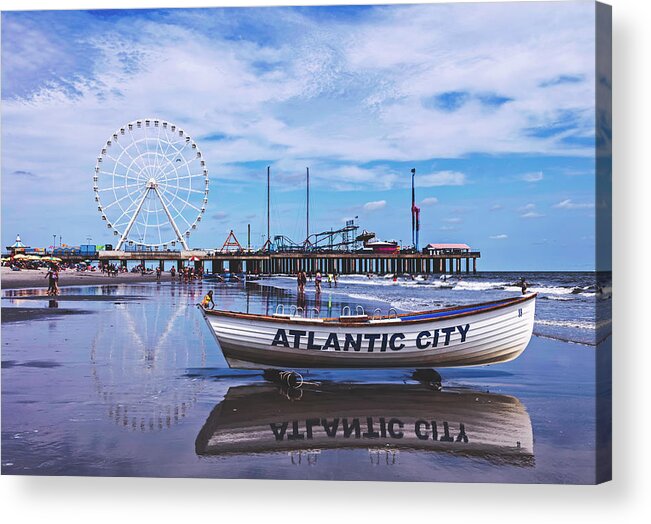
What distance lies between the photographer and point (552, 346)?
11.7 metres

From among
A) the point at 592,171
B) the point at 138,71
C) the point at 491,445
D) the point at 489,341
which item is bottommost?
the point at 491,445

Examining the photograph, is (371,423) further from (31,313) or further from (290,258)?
(290,258)

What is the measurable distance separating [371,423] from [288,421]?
2.78 feet

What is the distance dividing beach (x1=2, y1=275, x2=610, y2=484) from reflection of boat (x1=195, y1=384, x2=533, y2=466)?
2 cm

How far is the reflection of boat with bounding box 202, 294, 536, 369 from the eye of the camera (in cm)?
772

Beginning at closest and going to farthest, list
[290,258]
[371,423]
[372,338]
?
[371,423], [372,338], [290,258]

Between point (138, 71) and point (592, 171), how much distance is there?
5.77 m

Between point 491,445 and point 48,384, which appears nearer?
point 491,445

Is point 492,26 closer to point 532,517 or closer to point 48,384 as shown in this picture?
point 532,517

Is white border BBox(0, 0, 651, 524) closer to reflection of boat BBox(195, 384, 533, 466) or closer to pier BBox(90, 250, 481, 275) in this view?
reflection of boat BBox(195, 384, 533, 466)

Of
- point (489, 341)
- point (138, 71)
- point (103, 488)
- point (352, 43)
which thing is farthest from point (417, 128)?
point (103, 488)

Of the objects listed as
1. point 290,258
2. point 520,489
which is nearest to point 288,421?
point 520,489

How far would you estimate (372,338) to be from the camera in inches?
305

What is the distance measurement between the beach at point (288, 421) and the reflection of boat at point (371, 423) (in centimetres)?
2
